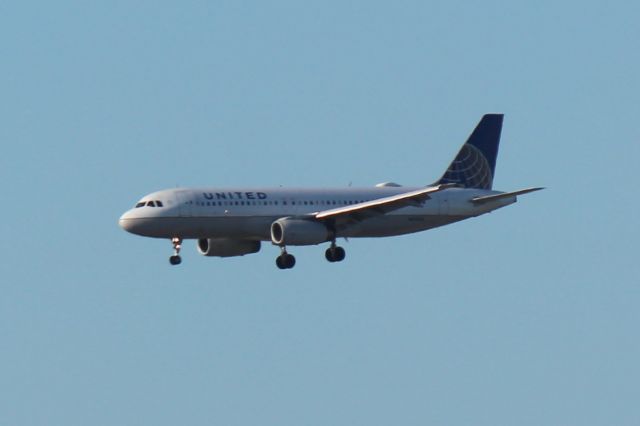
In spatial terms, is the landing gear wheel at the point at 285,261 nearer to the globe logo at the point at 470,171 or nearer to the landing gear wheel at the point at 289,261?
the landing gear wheel at the point at 289,261

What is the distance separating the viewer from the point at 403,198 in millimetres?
81812

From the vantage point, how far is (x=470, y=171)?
93.1m

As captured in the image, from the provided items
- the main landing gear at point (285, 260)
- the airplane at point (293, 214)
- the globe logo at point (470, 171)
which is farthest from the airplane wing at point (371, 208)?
the globe logo at point (470, 171)

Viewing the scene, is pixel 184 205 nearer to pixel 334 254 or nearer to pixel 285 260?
pixel 285 260

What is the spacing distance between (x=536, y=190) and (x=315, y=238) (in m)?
11.5

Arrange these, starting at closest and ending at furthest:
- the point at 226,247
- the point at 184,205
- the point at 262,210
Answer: the point at 184,205 < the point at 262,210 < the point at 226,247

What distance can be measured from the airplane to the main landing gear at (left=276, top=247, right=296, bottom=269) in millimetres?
52

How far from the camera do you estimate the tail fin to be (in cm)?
9288

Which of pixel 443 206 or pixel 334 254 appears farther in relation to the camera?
pixel 443 206

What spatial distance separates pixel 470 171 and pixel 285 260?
1527 centimetres

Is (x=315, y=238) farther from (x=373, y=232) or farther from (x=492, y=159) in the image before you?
(x=492, y=159)

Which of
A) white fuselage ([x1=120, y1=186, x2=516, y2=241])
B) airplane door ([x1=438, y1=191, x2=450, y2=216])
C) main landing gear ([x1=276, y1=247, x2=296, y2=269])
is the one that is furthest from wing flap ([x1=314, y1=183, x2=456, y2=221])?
airplane door ([x1=438, y1=191, x2=450, y2=216])

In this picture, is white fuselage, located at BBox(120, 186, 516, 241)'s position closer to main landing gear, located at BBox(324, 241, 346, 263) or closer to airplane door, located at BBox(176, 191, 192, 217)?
airplane door, located at BBox(176, 191, 192, 217)

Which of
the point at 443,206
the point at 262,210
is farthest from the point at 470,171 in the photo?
the point at 262,210
